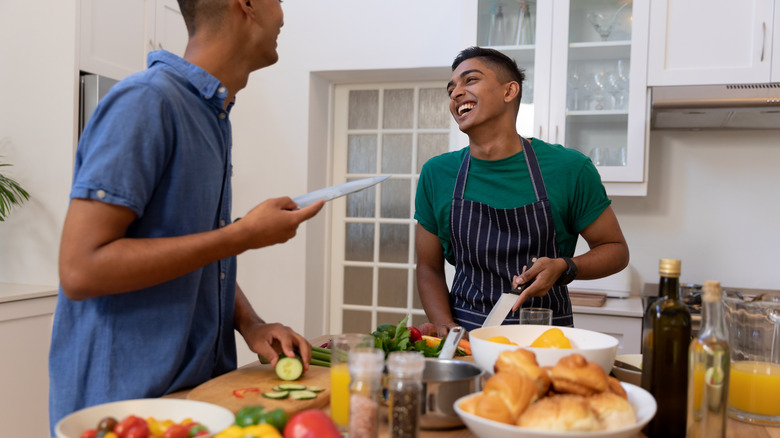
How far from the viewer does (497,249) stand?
2.01 metres

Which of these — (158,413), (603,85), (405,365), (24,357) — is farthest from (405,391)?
(603,85)

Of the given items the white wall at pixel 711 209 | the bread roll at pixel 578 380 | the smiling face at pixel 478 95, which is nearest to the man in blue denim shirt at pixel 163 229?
the bread roll at pixel 578 380

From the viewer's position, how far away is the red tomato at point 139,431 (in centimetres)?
89

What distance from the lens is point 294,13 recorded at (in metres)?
4.01

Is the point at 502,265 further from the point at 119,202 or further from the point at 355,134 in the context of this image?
the point at 355,134

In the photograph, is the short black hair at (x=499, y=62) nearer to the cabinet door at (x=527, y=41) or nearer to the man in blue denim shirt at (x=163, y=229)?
the man in blue denim shirt at (x=163, y=229)

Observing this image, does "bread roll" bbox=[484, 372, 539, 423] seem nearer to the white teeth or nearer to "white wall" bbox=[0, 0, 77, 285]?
the white teeth

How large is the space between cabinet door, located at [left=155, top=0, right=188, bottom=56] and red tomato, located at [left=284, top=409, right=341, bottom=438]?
3166 millimetres

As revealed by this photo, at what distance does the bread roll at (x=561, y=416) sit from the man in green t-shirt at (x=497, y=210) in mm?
1019

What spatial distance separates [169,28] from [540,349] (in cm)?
327

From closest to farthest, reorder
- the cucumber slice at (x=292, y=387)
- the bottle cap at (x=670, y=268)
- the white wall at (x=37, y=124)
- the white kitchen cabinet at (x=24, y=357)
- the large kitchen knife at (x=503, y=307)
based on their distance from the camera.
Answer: the bottle cap at (x=670, y=268) → the cucumber slice at (x=292, y=387) → the large kitchen knife at (x=503, y=307) → the white kitchen cabinet at (x=24, y=357) → the white wall at (x=37, y=124)

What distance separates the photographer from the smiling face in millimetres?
2115

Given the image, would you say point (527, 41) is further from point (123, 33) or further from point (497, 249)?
point (123, 33)

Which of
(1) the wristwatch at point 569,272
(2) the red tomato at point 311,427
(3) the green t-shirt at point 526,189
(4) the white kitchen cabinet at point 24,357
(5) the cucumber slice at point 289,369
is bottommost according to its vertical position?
(4) the white kitchen cabinet at point 24,357
